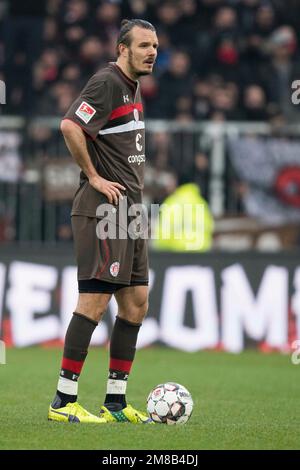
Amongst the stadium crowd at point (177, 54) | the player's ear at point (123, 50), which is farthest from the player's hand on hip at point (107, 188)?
the stadium crowd at point (177, 54)

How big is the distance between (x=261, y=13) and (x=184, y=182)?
15.7 feet

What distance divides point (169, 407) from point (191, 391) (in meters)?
2.49

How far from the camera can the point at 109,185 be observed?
7.49m

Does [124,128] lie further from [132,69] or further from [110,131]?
[132,69]

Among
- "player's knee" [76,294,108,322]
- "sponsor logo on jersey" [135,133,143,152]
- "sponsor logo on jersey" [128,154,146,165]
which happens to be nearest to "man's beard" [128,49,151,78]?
"sponsor logo on jersey" [135,133,143,152]

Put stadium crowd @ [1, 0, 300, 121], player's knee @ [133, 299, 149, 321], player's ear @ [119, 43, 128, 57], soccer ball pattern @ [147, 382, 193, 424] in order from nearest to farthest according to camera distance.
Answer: soccer ball pattern @ [147, 382, 193, 424] → player's ear @ [119, 43, 128, 57] → player's knee @ [133, 299, 149, 321] → stadium crowd @ [1, 0, 300, 121]

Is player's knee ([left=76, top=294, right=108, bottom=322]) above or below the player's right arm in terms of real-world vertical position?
below

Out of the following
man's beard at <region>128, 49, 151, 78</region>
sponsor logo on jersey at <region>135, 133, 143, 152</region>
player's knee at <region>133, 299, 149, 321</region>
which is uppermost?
man's beard at <region>128, 49, 151, 78</region>

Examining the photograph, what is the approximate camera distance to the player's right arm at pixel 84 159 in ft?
24.5

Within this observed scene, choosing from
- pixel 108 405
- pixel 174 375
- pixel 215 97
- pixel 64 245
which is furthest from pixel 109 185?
pixel 215 97

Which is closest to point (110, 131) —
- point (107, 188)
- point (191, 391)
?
point (107, 188)

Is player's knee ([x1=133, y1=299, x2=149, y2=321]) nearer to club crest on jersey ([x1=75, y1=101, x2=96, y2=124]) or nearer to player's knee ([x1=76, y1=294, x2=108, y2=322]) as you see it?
player's knee ([x1=76, y1=294, x2=108, y2=322])

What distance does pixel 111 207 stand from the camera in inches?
298

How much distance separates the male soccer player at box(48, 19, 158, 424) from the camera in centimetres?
750
